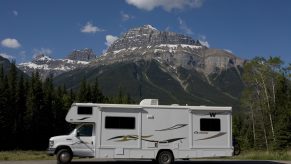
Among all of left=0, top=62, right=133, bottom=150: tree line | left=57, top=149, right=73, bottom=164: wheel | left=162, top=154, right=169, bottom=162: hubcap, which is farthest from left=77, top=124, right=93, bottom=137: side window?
left=0, top=62, right=133, bottom=150: tree line

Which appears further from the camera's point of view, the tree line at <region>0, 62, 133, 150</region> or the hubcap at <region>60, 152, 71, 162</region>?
the tree line at <region>0, 62, 133, 150</region>

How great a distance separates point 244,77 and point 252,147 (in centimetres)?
1025

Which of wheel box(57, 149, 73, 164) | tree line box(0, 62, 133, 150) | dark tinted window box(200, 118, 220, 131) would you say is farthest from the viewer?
tree line box(0, 62, 133, 150)

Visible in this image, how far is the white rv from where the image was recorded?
22094 millimetres

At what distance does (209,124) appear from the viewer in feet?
76.6

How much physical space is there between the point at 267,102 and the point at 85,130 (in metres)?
34.1

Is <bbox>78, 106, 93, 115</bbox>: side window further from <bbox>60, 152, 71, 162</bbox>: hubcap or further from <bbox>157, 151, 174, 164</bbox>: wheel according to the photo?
<bbox>157, 151, 174, 164</bbox>: wheel

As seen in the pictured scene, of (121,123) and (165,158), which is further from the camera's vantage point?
(165,158)

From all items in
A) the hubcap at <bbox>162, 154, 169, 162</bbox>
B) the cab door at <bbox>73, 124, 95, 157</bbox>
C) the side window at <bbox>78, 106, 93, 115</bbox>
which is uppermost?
the side window at <bbox>78, 106, 93, 115</bbox>

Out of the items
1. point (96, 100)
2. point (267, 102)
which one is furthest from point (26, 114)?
point (267, 102)

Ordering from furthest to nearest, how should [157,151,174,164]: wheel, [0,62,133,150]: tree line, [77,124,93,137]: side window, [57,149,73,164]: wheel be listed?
[0,62,133,150]: tree line, [157,151,174,164]: wheel, [77,124,93,137]: side window, [57,149,73,164]: wheel

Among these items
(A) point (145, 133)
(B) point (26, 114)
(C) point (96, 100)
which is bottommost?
(A) point (145, 133)

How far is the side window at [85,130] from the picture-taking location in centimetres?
2230

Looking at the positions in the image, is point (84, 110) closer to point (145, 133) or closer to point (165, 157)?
point (145, 133)
